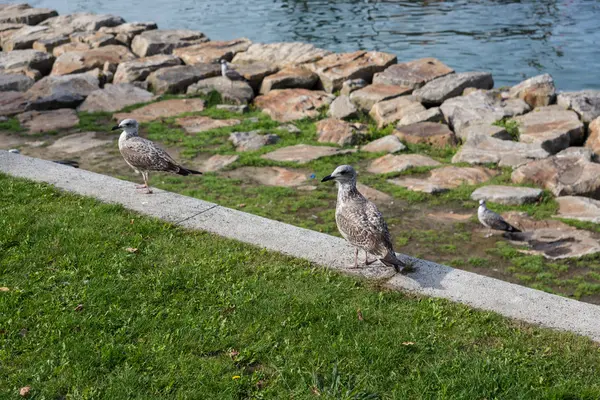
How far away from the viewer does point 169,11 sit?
1407 inches

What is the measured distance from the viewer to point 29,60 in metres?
19.2

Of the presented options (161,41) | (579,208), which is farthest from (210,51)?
(579,208)

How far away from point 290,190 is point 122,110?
21.5ft

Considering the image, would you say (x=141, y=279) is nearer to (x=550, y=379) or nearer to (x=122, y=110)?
(x=550, y=379)

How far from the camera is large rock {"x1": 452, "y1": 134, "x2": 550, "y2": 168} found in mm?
11602

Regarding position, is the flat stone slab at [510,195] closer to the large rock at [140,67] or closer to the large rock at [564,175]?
the large rock at [564,175]

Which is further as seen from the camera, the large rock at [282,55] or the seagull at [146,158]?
the large rock at [282,55]

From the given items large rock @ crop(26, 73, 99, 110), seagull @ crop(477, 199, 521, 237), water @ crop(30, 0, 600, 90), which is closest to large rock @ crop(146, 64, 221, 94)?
large rock @ crop(26, 73, 99, 110)

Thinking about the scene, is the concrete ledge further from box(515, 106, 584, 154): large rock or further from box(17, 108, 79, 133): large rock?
box(515, 106, 584, 154): large rock

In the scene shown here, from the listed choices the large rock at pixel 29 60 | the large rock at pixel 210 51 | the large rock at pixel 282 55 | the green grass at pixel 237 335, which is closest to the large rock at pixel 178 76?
the large rock at pixel 210 51

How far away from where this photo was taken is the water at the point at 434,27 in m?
23.8

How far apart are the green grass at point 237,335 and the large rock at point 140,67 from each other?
11.8 meters

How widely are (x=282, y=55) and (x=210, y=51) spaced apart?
2284mm

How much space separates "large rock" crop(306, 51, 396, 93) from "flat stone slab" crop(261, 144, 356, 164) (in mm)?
4618
